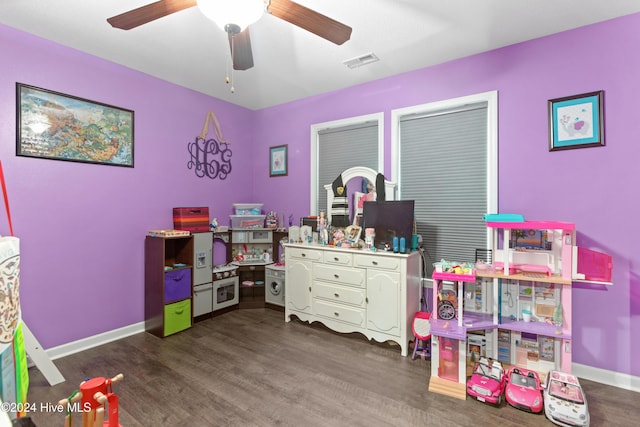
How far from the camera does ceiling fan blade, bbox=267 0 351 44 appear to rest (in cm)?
153

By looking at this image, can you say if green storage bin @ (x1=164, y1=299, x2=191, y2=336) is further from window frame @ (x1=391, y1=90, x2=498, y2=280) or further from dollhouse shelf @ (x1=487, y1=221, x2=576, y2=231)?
dollhouse shelf @ (x1=487, y1=221, x2=576, y2=231)

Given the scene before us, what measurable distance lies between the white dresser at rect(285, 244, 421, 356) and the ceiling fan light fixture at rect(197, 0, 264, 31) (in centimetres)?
216

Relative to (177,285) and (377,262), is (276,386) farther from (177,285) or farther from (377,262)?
(177,285)

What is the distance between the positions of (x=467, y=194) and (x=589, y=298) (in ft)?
4.10

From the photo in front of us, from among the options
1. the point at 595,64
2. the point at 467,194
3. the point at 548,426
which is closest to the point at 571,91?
the point at 595,64

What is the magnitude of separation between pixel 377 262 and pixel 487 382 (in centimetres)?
123

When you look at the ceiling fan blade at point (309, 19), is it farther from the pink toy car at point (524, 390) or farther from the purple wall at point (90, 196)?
the pink toy car at point (524, 390)

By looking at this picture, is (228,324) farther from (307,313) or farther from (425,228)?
(425,228)

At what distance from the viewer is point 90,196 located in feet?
9.70

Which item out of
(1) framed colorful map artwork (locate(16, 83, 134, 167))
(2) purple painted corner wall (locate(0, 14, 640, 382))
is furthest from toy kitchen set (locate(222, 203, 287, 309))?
(1) framed colorful map artwork (locate(16, 83, 134, 167))

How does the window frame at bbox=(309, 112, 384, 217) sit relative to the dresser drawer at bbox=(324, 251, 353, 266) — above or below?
above

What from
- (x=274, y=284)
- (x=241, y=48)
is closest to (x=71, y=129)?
(x=241, y=48)

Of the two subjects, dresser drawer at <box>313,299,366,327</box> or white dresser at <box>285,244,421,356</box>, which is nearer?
white dresser at <box>285,244,421,356</box>

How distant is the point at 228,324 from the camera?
3.50 m
